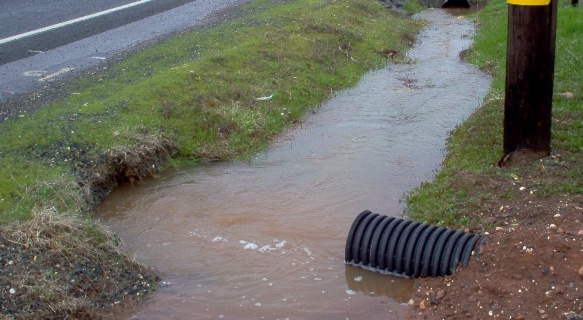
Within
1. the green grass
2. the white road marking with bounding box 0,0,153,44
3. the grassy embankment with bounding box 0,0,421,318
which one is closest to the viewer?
the grassy embankment with bounding box 0,0,421,318

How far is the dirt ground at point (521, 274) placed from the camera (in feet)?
15.1

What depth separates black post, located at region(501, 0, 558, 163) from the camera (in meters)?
6.28

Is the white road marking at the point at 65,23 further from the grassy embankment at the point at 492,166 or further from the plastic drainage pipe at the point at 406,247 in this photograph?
the plastic drainage pipe at the point at 406,247

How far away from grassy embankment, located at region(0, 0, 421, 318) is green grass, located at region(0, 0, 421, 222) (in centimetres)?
2

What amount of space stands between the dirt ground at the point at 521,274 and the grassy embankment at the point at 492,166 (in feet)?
0.94

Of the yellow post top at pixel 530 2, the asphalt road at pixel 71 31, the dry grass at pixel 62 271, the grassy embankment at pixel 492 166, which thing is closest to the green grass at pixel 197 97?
the dry grass at pixel 62 271

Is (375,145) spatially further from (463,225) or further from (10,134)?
(10,134)

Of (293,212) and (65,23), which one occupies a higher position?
(65,23)

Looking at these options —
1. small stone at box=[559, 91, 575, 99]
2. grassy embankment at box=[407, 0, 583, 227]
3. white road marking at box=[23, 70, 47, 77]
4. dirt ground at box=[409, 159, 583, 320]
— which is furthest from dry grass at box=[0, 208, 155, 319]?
small stone at box=[559, 91, 575, 99]

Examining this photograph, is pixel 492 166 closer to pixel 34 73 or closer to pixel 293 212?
pixel 293 212

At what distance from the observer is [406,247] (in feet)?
17.9

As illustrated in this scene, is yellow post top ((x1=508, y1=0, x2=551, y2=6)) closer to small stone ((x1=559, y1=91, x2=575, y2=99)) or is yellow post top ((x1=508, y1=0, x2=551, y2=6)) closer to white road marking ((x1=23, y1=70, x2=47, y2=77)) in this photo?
small stone ((x1=559, y1=91, x2=575, y2=99))

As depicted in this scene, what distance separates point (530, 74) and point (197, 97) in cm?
398

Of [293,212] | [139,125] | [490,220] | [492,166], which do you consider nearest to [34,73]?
[139,125]
